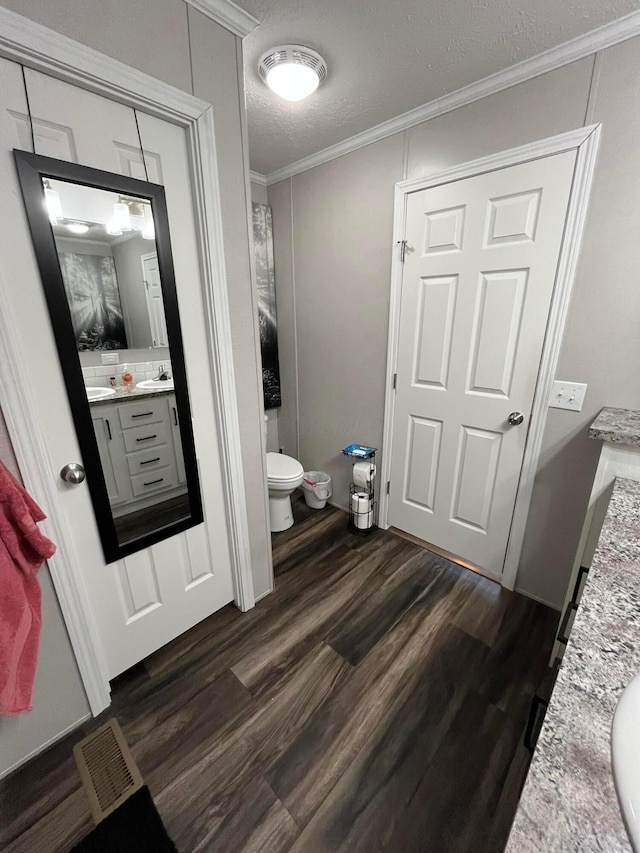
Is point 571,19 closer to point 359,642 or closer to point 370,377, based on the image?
point 370,377

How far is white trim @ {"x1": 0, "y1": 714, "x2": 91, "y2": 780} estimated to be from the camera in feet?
3.76

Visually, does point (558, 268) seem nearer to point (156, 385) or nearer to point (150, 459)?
point (156, 385)

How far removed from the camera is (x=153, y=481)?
1.41 m

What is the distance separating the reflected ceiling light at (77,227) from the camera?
1.08 meters

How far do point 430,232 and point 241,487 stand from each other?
5.45ft

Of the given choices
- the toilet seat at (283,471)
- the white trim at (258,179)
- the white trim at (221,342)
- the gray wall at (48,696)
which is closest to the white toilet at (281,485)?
the toilet seat at (283,471)

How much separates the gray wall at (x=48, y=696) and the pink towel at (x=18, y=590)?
4.3 inches

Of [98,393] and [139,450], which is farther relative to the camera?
[139,450]

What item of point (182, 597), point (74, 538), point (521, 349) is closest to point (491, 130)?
point (521, 349)

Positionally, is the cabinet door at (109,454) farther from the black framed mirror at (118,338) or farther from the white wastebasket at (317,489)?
the white wastebasket at (317,489)

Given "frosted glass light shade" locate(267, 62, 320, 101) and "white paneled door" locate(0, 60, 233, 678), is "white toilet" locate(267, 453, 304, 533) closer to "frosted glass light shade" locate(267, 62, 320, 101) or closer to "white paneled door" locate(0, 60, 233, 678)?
"white paneled door" locate(0, 60, 233, 678)

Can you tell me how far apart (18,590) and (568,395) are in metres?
2.15

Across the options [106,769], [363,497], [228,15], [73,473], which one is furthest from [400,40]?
[106,769]

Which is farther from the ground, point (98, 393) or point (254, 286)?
point (254, 286)
